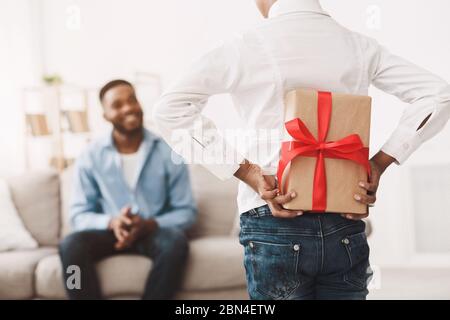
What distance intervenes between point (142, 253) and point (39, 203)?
56 centimetres

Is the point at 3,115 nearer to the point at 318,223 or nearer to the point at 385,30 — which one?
the point at 385,30

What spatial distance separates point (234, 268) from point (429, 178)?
1.09 m

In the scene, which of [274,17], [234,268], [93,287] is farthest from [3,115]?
[274,17]

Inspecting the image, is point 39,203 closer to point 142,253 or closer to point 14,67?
point 142,253

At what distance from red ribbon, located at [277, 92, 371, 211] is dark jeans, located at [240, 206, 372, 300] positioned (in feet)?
0.12

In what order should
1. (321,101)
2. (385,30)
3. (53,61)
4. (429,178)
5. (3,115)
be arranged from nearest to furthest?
(321,101)
(385,30)
(429,178)
(3,115)
(53,61)

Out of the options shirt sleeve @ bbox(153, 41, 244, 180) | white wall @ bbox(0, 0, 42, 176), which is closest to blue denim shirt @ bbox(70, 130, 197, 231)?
white wall @ bbox(0, 0, 42, 176)

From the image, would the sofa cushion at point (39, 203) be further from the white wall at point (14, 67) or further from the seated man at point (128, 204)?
the white wall at point (14, 67)

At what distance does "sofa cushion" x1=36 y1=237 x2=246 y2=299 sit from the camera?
1.81 m

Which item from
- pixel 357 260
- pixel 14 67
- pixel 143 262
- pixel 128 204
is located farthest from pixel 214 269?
pixel 14 67

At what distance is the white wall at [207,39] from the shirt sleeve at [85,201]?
2.71ft

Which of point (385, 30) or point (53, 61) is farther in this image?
point (53, 61)

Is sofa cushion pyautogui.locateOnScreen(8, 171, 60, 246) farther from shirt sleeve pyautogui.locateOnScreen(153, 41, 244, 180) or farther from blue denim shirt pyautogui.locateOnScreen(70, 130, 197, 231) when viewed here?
shirt sleeve pyautogui.locateOnScreen(153, 41, 244, 180)
